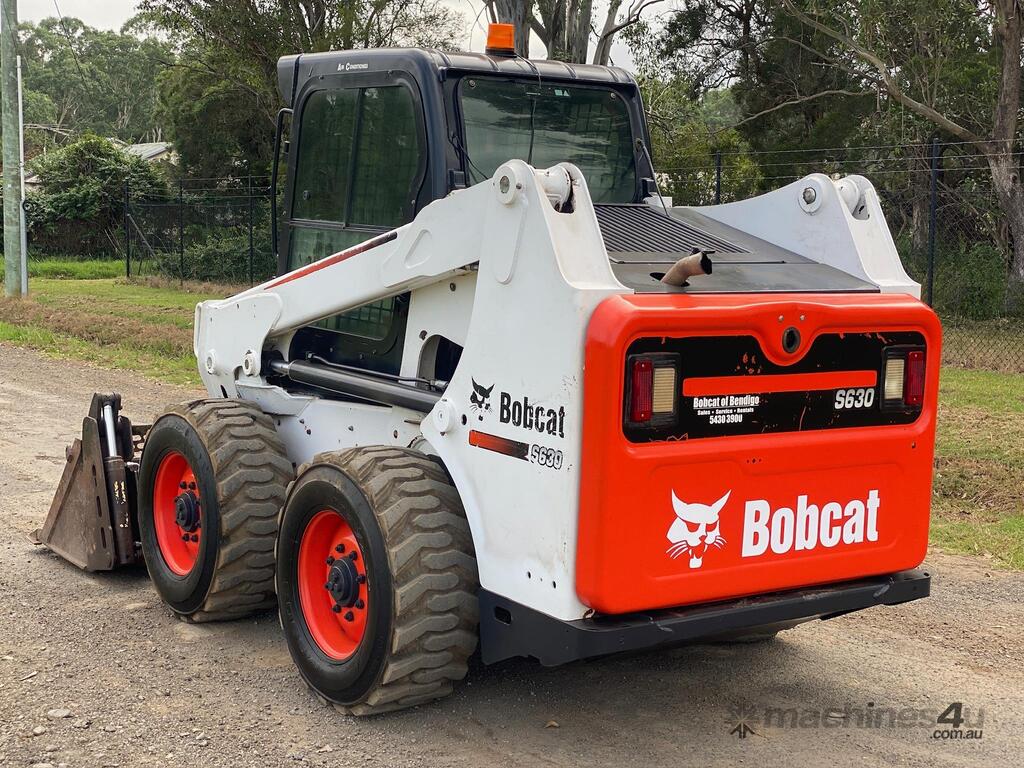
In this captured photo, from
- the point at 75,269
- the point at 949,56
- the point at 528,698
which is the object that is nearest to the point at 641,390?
the point at 528,698

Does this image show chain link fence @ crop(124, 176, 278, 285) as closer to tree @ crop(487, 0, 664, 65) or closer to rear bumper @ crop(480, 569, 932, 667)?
tree @ crop(487, 0, 664, 65)

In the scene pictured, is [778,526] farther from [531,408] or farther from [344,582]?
[344,582]


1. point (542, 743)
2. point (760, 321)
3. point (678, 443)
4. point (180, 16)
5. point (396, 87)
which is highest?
point (180, 16)

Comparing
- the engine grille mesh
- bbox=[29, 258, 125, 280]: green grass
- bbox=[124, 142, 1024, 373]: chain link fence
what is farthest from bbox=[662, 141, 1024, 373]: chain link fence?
bbox=[29, 258, 125, 280]: green grass

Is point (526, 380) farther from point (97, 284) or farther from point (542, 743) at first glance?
point (97, 284)

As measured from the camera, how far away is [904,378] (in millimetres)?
4398

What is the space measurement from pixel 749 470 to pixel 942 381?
9.16 metres

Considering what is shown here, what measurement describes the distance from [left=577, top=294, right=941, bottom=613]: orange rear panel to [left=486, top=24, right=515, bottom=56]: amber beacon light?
1874mm

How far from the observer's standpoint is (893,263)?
480 centimetres

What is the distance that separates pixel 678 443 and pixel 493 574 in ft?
2.63

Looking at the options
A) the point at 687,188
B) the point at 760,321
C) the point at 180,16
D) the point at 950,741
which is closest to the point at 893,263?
the point at 760,321

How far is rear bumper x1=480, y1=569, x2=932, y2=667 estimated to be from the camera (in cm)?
381

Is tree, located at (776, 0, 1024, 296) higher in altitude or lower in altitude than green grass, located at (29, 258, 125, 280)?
higher

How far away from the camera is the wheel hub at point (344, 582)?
4418mm
